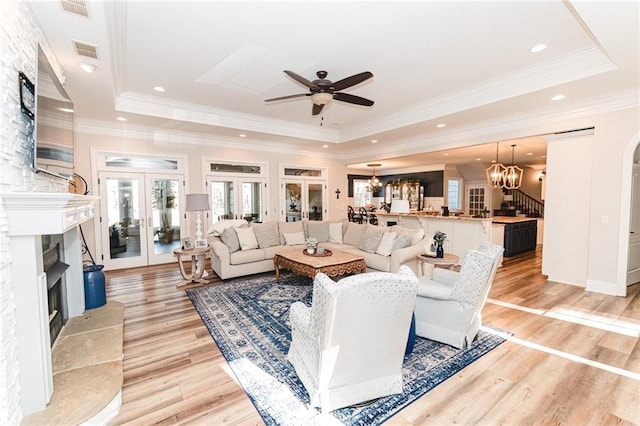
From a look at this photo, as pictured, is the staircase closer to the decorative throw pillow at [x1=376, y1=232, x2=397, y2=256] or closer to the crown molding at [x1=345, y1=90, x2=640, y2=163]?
the crown molding at [x1=345, y1=90, x2=640, y2=163]

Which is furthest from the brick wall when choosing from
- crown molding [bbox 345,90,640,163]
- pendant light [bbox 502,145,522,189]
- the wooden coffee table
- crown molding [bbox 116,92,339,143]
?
pendant light [bbox 502,145,522,189]

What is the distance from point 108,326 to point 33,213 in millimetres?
1727

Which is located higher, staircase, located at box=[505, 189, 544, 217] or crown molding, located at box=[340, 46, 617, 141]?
crown molding, located at box=[340, 46, 617, 141]

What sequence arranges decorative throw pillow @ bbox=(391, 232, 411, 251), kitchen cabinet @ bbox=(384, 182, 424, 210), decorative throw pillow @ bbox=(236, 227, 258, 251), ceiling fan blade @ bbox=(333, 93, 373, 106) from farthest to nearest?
kitchen cabinet @ bbox=(384, 182, 424, 210), decorative throw pillow @ bbox=(236, 227, 258, 251), decorative throw pillow @ bbox=(391, 232, 411, 251), ceiling fan blade @ bbox=(333, 93, 373, 106)

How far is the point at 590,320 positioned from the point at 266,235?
477cm

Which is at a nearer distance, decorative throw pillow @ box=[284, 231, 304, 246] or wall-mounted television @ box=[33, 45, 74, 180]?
wall-mounted television @ box=[33, 45, 74, 180]

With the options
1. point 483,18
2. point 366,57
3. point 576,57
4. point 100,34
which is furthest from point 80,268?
point 576,57

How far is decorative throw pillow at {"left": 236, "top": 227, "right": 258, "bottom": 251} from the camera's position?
5.20 m

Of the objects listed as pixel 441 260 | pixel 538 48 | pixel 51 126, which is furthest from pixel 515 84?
pixel 51 126

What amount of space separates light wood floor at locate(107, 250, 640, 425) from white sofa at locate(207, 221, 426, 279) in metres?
1.26

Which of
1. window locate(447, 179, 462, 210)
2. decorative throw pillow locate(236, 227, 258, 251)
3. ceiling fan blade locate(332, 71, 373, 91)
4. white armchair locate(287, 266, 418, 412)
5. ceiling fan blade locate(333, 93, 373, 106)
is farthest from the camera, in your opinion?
window locate(447, 179, 462, 210)

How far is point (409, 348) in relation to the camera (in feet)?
8.70

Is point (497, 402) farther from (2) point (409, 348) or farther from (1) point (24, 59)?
(1) point (24, 59)

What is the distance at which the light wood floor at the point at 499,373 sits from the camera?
195 centimetres
